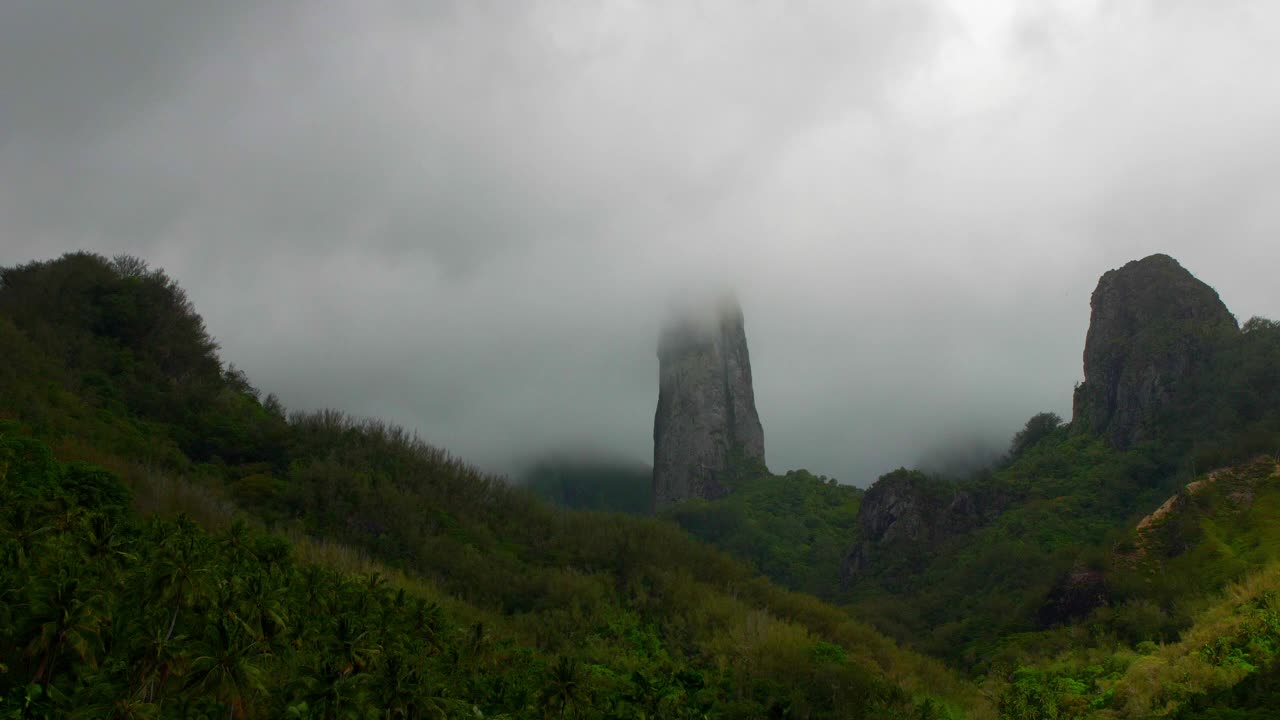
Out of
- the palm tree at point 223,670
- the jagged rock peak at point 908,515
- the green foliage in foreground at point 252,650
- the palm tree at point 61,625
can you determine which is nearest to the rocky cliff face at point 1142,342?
the jagged rock peak at point 908,515

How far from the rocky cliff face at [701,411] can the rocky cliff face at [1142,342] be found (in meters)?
75.1

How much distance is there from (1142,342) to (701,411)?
304ft

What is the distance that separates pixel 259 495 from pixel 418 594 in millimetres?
15069

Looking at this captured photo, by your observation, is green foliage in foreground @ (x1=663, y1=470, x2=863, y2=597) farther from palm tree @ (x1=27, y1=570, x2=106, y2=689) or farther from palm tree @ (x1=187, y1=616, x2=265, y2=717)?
palm tree @ (x1=27, y1=570, x2=106, y2=689)

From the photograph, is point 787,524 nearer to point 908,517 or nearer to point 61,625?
point 908,517

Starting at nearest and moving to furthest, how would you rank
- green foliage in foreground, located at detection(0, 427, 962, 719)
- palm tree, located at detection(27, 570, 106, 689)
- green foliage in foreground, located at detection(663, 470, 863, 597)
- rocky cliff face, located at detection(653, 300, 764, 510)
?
palm tree, located at detection(27, 570, 106, 689) < green foliage in foreground, located at detection(0, 427, 962, 719) < green foliage in foreground, located at detection(663, 470, 863, 597) < rocky cliff face, located at detection(653, 300, 764, 510)

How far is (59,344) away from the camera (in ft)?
171

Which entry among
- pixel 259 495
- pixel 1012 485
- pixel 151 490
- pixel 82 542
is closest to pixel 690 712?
pixel 82 542

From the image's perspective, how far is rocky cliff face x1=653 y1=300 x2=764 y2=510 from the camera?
17695cm

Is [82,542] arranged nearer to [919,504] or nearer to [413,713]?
[413,713]

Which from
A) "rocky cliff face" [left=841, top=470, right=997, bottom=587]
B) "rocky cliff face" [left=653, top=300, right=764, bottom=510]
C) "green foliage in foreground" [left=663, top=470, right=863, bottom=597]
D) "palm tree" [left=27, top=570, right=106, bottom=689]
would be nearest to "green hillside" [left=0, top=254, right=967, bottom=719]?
"palm tree" [left=27, top=570, right=106, bottom=689]

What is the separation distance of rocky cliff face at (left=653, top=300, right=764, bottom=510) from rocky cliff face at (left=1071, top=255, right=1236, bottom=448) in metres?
75.1

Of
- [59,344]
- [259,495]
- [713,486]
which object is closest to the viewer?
[259,495]

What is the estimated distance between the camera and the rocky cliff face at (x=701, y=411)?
177 metres
